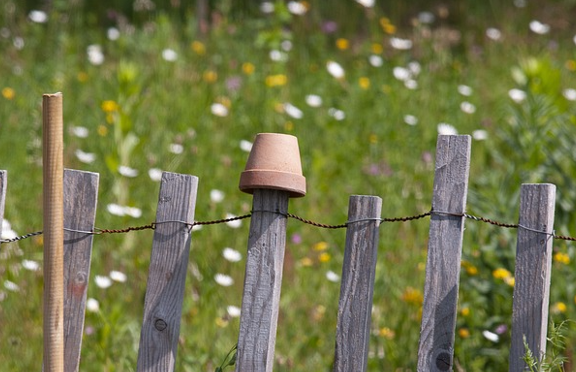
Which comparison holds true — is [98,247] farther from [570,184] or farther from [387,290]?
[570,184]

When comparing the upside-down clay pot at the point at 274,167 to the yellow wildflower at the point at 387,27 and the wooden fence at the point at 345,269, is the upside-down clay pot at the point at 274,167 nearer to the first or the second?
the wooden fence at the point at 345,269

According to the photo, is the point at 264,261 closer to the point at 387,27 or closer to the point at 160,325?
the point at 160,325

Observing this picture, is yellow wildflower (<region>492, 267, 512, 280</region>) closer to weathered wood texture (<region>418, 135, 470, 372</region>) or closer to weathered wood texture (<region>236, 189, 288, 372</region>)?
weathered wood texture (<region>418, 135, 470, 372</region>)

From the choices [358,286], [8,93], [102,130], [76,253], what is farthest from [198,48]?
[358,286]

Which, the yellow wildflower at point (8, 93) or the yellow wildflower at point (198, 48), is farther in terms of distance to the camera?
the yellow wildflower at point (198, 48)

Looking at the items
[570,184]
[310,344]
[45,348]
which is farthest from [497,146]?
[45,348]

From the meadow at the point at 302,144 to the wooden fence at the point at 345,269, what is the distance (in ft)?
1.15

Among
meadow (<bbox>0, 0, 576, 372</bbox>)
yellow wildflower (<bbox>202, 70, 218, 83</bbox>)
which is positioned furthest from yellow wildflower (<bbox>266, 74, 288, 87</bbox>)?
yellow wildflower (<bbox>202, 70, 218, 83</bbox>)

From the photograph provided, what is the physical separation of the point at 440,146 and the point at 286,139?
428 mm

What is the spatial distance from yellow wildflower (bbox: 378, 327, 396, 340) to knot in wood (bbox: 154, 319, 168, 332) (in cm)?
154

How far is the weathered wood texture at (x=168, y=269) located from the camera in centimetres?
241

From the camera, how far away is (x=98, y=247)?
458 cm

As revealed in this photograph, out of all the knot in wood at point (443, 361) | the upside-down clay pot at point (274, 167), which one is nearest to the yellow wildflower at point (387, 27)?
the upside-down clay pot at point (274, 167)

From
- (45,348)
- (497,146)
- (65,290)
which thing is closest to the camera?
(45,348)
